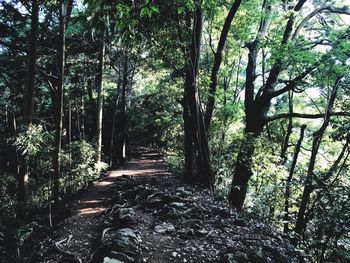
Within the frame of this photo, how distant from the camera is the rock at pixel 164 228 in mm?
6504

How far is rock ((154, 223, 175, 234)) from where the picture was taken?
21.3 ft

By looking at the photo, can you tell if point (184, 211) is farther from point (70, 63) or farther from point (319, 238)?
point (70, 63)

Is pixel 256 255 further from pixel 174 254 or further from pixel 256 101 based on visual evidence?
pixel 256 101

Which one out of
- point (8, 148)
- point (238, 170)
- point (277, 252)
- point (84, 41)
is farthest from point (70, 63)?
point (277, 252)

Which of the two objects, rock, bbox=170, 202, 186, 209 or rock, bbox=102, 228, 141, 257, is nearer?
rock, bbox=102, 228, 141, 257

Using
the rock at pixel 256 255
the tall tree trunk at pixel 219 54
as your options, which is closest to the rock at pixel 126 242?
the rock at pixel 256 255

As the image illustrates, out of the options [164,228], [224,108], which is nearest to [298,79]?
[224,108]

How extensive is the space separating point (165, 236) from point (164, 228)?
1.14 feet

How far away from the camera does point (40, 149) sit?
10.2 meters

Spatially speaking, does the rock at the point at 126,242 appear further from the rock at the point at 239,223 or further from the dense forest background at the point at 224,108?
the dense forest background at the point at 224,108

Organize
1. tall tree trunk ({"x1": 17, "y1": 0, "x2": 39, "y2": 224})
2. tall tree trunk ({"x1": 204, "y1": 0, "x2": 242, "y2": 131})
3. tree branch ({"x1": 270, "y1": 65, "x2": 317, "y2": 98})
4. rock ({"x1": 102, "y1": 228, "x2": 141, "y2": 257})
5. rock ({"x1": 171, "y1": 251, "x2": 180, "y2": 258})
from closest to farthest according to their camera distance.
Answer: rock ({"x1": 102, "y1": 228, "x2": 141, "y2": 257})
rock ({"x1": 171, "y1": 251, "x2": 180, "y2": 258})
tall tree trunk ({"x1": 204, "y1": 0, "x2": 242, "y2": 131})
tall tree trunk ({"x1": 17, "y1": 0, "x2": 39, "y2": 224})
tree branch ({"x1": 270, "y1": 65, "x2": 317, "y2": 98})

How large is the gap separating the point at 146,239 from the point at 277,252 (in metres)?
2.56

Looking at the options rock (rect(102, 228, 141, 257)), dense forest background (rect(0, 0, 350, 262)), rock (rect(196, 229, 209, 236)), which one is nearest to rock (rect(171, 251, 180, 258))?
rock (rect(102, 228, 141, 257))

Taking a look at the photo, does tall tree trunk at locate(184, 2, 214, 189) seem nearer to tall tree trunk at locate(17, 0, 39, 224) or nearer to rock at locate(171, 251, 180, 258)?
rock at locate(171, 251, 180, 258)
